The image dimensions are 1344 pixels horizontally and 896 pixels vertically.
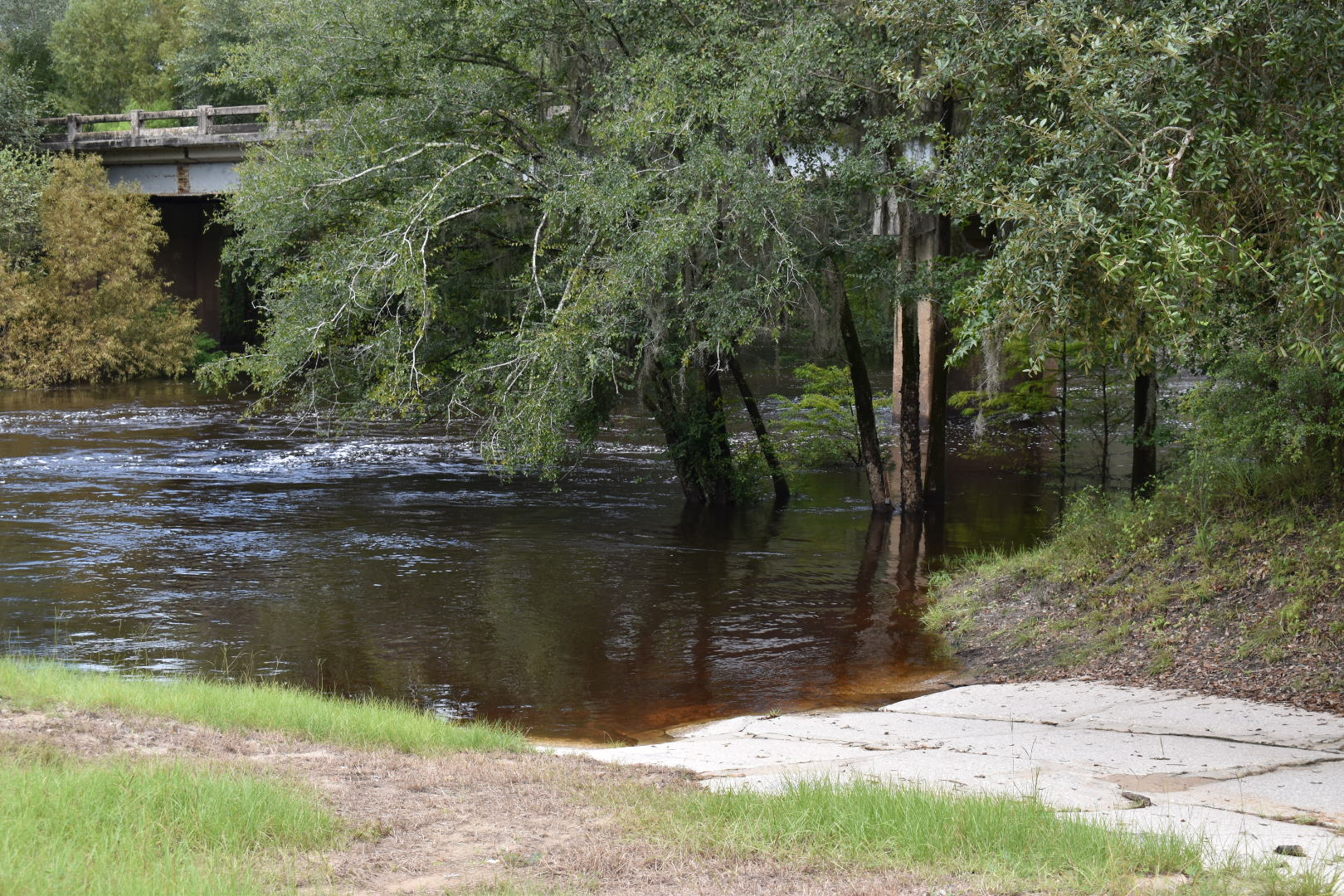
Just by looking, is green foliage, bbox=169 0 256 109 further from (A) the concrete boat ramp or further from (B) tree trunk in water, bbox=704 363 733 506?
(A) the concrete boat ramp

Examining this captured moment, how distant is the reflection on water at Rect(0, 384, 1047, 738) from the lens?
1156 centimetres

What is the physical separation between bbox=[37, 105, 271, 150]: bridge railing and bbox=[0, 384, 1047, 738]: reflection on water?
1246 centimetres

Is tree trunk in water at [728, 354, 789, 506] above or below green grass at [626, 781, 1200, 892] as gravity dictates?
above

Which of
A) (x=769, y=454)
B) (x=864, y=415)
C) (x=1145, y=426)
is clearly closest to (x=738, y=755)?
(x=864, y=415)

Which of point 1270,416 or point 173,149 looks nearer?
point 1270,416

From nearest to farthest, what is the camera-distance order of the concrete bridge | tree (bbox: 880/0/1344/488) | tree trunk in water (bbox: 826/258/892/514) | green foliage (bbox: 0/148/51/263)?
tree (bbox: 880/0/1344/488) < tree trunk in water (bbox: 826/258/892/514) < the concrete bridge < green foliage (bbox: 0/148/51/263)

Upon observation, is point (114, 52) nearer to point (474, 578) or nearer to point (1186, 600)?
point (474, 578)

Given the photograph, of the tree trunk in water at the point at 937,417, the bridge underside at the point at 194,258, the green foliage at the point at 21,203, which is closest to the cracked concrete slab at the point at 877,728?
the tree trunk in water at the point at 937,417

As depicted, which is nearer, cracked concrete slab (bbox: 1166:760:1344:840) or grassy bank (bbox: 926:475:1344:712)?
cracked concrete slab (bbox: 1166:760:1344:840)

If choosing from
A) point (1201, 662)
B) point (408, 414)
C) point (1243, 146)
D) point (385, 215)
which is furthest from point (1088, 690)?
point (385, 215)

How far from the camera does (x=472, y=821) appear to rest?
596 cm

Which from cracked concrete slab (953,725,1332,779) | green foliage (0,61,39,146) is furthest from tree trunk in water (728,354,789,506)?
green foliage (0,61,39,146)

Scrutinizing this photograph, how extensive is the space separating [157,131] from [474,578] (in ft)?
89.5

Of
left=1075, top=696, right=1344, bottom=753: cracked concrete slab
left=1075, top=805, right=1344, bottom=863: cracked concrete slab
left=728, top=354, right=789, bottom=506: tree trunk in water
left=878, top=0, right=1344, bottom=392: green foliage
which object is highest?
left=878, top=0, right=1344, bottom=392: green foliage
